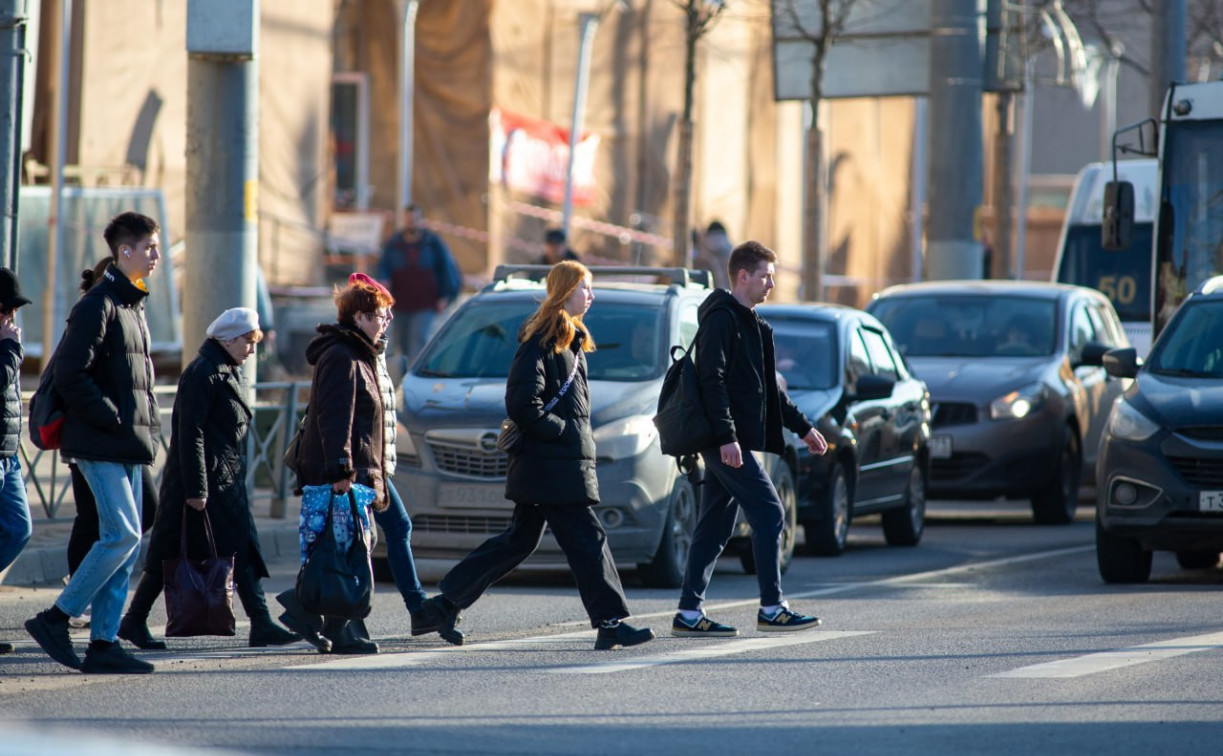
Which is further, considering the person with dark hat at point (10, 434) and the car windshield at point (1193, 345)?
the car windshield at point (1193, 345)

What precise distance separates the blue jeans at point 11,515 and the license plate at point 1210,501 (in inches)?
252

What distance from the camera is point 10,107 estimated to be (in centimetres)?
1209

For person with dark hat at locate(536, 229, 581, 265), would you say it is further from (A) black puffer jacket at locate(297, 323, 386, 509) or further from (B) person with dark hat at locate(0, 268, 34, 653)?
(B) person with dark hat at locate(0, 268, 34, 653)

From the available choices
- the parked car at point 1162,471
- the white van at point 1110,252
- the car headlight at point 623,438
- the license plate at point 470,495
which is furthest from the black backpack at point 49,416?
the white van at point 1110,252

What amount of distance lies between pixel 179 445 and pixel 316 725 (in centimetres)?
217

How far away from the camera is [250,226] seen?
1377cm

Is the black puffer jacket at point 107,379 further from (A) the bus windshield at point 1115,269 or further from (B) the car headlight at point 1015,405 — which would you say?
(A) the bus windshield at point 1115,269

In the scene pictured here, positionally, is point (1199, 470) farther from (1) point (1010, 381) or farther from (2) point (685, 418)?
(1) point (1010, 381)

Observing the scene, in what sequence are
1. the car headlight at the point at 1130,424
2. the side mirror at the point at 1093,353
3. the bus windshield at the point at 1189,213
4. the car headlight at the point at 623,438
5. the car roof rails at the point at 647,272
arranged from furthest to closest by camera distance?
1. the bus windshield at the point at 1189,213
2. the side mirror at the point at 1093,353
3. the car roof rails at the point at 647,272
4. the car headlight at the point at 1130,424
5. the car headlight at the point at 623,438

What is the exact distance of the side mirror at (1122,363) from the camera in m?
13.6

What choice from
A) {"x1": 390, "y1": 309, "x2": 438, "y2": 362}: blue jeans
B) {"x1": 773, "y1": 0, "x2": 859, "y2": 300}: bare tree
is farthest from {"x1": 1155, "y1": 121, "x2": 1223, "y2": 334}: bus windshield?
{"x1": 390, "y1": 309, "x2": 438, "y2": 362}: blue jeans

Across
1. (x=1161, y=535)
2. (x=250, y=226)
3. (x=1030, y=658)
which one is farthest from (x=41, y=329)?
(x=1030, y=658)

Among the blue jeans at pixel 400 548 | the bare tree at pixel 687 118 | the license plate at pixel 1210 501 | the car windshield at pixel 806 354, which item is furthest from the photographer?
the bare tree at pixel 687 118

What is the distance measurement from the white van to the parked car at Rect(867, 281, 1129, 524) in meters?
4.35
